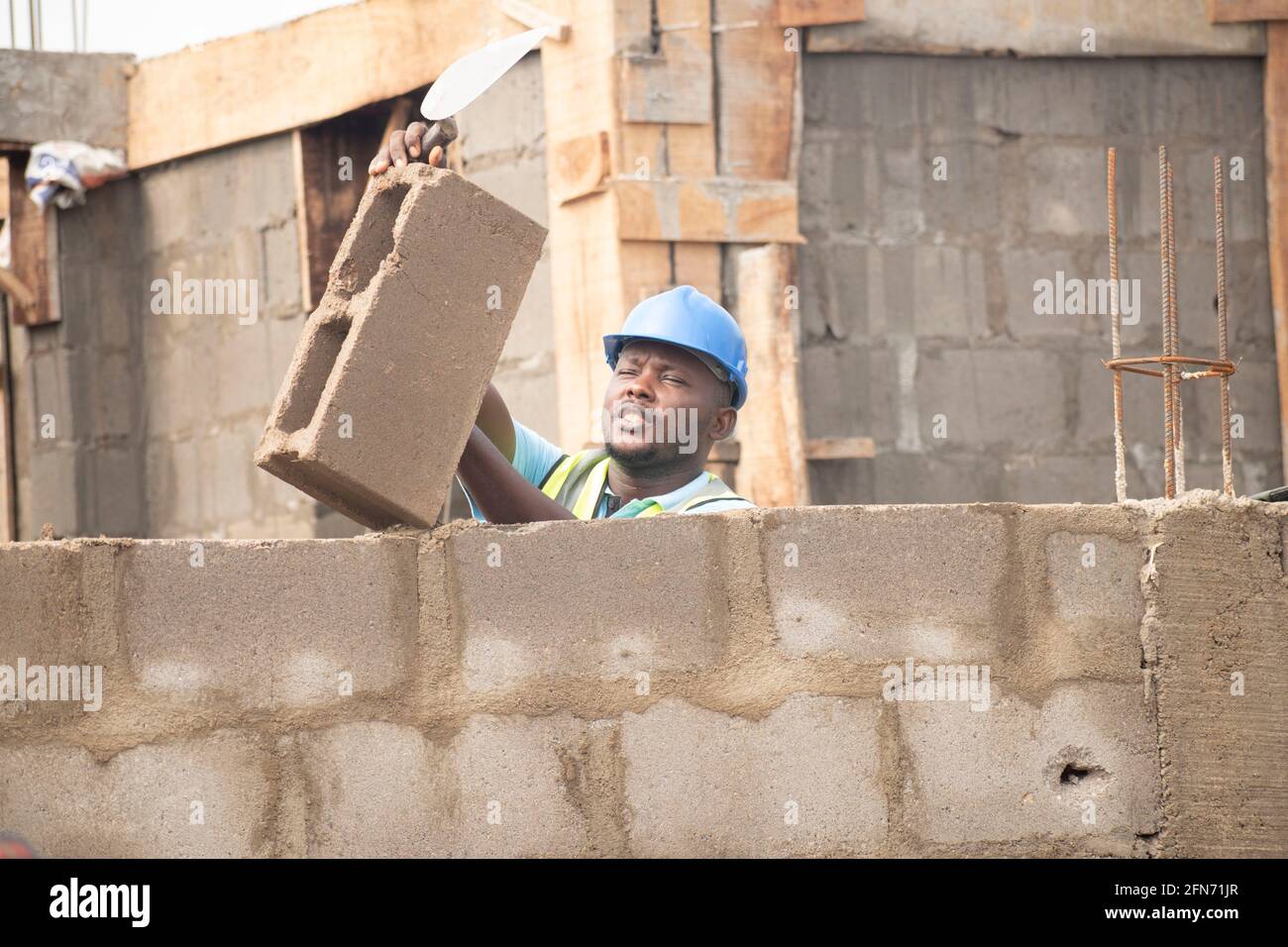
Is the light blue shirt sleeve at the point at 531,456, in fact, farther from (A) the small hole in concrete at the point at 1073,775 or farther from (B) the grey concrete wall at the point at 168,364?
(B) the grey concrete wall at the point at 168,364

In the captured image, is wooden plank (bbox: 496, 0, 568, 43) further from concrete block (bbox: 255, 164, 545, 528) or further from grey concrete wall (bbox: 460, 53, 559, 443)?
concrete block (bbox: 255, 164, 545, 528)

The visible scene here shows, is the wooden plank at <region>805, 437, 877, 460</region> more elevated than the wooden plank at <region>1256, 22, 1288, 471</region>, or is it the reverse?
the wooden plank at <region>1256, 22, 1288, 471</region>

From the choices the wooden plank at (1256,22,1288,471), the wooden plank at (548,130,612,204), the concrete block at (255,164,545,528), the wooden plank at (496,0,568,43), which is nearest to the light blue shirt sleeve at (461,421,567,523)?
the concrete block at (255,164,545,528)

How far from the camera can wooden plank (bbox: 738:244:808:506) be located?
6789 mm

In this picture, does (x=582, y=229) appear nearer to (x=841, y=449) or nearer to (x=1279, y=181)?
(x=841, y=449)

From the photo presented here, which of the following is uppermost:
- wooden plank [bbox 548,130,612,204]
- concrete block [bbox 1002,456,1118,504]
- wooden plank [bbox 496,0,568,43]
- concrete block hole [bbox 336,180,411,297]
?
wooden plank [bbox 496,0,568,43]

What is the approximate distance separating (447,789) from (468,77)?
148 cm

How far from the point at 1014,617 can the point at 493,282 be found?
1220mm

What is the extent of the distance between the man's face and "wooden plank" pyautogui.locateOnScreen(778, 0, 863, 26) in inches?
115

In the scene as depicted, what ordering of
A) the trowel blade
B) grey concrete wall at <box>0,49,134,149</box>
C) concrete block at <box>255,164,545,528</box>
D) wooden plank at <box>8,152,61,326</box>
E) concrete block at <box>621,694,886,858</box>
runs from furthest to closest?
1. wooden plank at <box>8,152,61,326</box>
2. grey concrete wall at <box>0,49,134,149</box>
3. the trowel blade
4. concrete block at <box>255,164,545,528</box>
5. concrete block at <box>621,694,886,858</box>

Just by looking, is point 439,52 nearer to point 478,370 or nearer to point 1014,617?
point 478,370

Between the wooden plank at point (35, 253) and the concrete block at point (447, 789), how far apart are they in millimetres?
6536

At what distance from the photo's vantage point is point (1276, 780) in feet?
11.0

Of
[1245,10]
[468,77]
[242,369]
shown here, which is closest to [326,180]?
[242,369]
